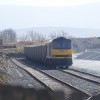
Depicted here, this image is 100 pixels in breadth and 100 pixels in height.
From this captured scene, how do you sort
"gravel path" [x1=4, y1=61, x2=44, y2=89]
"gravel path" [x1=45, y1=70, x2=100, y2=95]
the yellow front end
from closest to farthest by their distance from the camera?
"gravel path" [x1=45, y1=70, x2=100, y2=95] → "gravel path" [x1=4, y1=61, x2=44, y2=89] → the yellow front end

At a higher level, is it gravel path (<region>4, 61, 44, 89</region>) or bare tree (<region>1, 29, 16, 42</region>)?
bare tree (<region>1, 29, 16, 42</region>)

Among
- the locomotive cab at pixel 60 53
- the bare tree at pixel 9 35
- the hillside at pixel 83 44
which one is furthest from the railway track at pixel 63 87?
the bare tree at pixel 9 35

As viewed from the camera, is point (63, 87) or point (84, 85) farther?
point (84, 85)

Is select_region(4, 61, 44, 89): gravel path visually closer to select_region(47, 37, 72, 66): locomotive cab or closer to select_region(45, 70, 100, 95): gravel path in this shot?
select_region(45, 70, 100, 95): gravel path

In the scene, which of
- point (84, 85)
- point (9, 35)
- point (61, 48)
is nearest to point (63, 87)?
point (84, 85)

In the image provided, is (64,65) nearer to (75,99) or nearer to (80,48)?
(75,99)

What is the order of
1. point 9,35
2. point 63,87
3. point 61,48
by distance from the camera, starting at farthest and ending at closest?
point 9,35
point 61,48
point 63,87

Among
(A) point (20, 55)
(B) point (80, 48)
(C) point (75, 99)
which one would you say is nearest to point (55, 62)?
(C) point (75, 99)

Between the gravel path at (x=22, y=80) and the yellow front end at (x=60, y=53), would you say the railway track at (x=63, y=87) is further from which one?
the yellow front end at (x=60, y=53)

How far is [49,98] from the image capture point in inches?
148

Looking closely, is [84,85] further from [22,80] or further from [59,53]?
→ [59,53]

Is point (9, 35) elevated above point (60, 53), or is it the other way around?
point (9, 35)

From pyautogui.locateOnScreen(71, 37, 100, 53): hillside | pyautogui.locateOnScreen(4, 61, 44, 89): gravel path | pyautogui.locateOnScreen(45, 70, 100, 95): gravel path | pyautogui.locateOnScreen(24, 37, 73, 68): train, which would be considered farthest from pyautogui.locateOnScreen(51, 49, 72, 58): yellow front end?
pyautogui.locateOnScreen(71, 37, 100, 53): hillside

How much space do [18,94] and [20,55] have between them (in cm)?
7288
